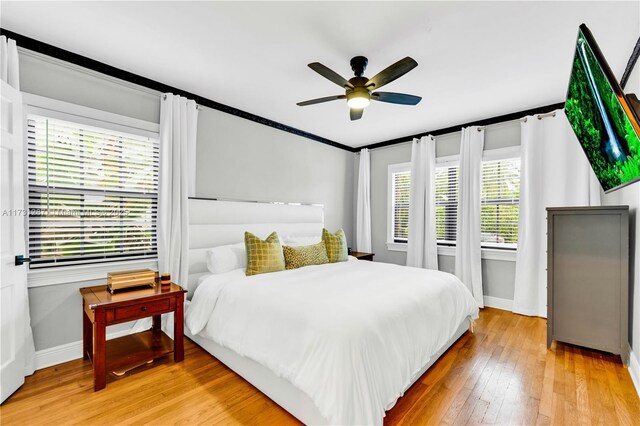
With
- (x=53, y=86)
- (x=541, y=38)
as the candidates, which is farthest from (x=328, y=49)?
(x=53, y=86)

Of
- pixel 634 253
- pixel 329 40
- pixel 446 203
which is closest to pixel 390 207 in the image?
pixel 446 203

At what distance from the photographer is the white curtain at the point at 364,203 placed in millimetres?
5359

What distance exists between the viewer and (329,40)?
7.38 feet

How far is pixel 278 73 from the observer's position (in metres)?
2.78

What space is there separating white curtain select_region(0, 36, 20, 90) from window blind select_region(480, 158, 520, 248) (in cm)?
505

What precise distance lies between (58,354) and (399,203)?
4720 mm

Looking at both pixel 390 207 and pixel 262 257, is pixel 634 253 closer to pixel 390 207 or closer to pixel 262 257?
pixel 390 207

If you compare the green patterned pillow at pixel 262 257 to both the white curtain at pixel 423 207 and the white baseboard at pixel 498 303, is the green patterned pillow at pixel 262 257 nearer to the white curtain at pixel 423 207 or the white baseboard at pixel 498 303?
the white curtain at pixel 423 207

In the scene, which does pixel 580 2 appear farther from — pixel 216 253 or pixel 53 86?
pixel 53 86

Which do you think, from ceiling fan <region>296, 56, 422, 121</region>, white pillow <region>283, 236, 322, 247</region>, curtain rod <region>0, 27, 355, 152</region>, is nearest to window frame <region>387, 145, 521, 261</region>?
white pillow <region>283, 236, 322, 247</region>

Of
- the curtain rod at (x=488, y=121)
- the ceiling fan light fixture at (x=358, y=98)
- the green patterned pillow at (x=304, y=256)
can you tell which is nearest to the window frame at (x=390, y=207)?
the curtain rod at (x=488, y=121)

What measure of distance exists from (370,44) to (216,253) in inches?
94.0

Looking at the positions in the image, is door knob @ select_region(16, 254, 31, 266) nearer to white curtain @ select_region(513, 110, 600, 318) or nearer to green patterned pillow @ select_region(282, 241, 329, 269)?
green patterned pillow @ select_region(282, 241, 329, 269)

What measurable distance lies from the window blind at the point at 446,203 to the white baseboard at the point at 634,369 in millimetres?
2282
